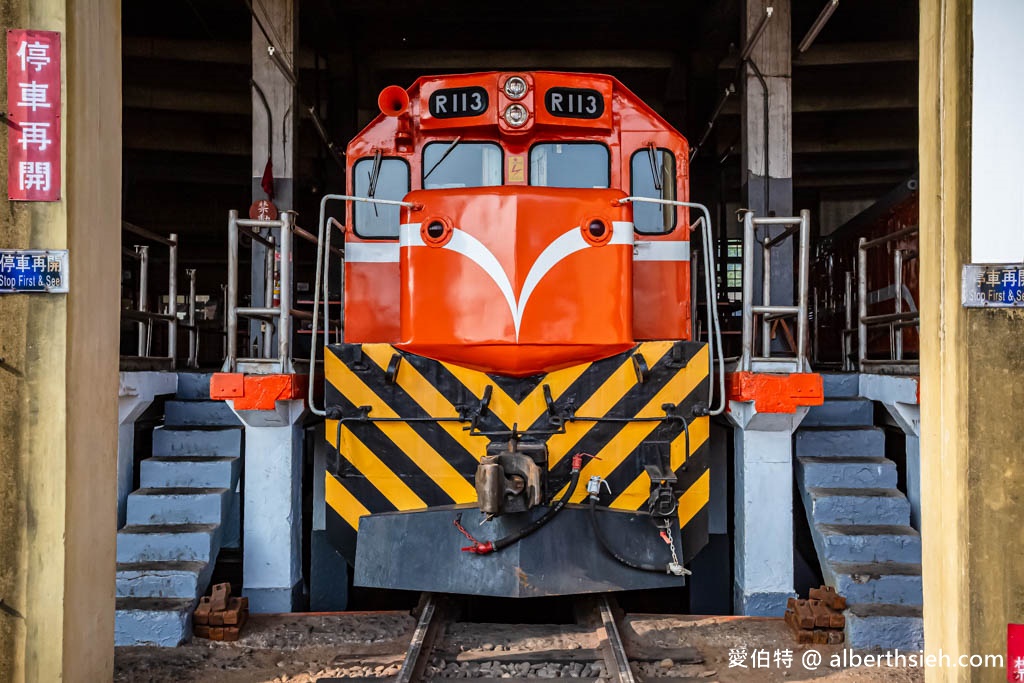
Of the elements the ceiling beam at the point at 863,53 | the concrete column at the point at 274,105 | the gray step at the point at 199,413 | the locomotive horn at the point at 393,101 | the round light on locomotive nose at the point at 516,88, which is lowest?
the gray step at the point at 199,413

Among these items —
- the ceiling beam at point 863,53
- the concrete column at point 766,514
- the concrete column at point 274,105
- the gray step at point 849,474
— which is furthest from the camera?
the ceiling beam at point 863,53

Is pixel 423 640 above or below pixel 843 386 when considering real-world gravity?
below

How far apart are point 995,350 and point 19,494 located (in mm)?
3456

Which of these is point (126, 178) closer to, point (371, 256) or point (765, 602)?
point (371, 256)

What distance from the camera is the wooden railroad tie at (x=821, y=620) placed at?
4430 millimetres

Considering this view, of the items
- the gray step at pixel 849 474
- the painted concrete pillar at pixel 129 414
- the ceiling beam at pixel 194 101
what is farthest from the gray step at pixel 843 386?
the ceiling beam at pixel 194 101

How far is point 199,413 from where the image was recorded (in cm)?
567

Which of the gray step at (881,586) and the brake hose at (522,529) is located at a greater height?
the brake hose at (522,529)

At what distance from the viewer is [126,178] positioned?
1189cm

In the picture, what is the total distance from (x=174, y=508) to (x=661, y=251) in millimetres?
3335

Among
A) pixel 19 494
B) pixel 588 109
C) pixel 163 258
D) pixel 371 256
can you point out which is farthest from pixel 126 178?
pixel 19 494

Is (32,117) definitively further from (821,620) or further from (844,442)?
(844,442)

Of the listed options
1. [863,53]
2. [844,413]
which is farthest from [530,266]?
[863,53]

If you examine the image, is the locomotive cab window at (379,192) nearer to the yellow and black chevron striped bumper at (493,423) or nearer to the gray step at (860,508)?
the yellow and black chevron striped bumper at (493,423)
